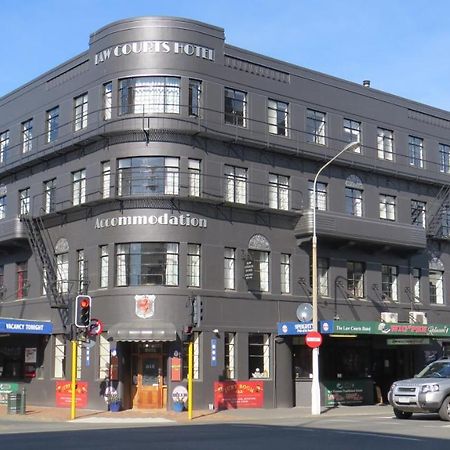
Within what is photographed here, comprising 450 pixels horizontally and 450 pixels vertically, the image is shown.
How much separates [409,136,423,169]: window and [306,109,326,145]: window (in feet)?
20.4

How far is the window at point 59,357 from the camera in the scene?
111ft

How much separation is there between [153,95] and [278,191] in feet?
23.4

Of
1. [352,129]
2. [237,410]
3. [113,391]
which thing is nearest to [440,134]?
[352,129]

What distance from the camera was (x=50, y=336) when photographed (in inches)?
1369

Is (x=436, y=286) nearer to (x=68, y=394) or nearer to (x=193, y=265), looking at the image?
(x=193, y=265)

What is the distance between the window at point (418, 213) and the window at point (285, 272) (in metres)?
9.15

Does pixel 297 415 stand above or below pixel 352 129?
below

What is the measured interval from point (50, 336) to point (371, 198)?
16.6 meters

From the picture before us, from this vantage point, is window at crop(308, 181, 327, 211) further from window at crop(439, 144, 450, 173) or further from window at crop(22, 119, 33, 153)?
window at crop(22, 119, 33, 153)

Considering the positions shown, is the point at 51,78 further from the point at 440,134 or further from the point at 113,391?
the point at 440,134

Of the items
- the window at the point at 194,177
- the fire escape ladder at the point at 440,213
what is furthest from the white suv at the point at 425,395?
the fire escape ladder at the point at 440,213

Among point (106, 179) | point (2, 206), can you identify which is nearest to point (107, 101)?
point (106, 179)

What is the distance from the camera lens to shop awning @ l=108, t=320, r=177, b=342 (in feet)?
97.5

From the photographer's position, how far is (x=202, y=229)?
31.9 meters
